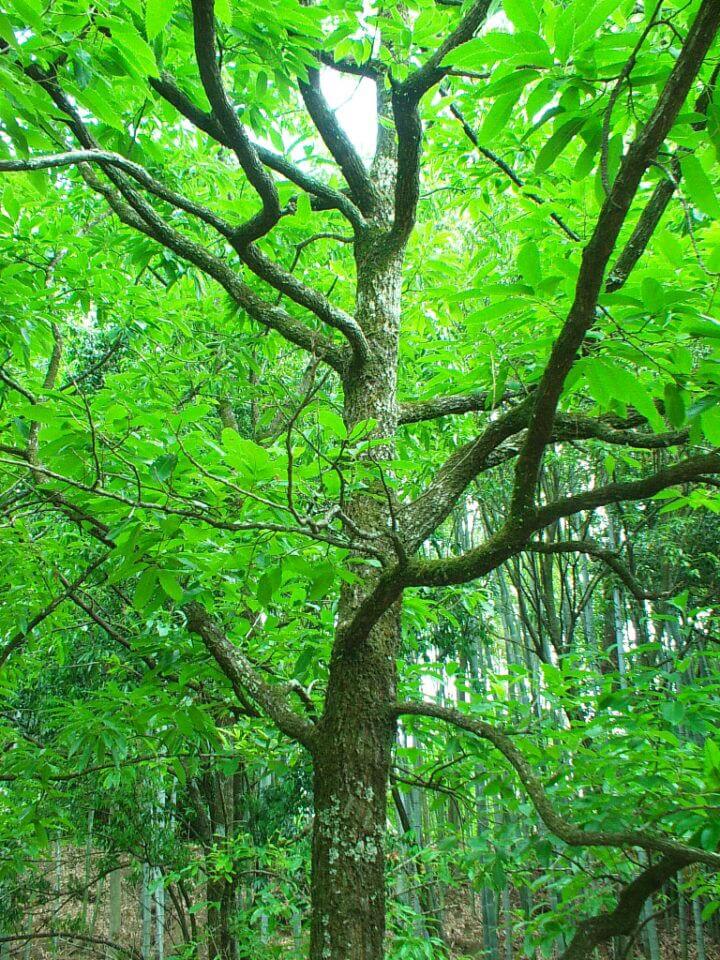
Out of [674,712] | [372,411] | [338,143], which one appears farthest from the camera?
[338,143]

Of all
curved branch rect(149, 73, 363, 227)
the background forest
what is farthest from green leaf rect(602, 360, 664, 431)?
curved branch rect(149, 73, 363, 227)

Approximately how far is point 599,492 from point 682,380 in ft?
1.03

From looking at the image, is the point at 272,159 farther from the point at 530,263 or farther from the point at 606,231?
the point at 606,231

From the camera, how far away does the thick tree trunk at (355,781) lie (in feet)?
5.17

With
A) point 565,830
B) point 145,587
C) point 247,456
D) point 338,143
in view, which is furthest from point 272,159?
point 565,830

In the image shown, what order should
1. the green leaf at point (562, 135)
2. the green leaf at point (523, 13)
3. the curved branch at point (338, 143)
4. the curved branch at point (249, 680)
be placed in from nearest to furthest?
1. the green leaf at point (523, 13)
2. the green leaf at point (562, 135)
3. the curved branch at point (249, 680)
4. the curved branch at point (338, 143)

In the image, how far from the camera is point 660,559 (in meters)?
5.27

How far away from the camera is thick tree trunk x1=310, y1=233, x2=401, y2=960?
158 centimetres

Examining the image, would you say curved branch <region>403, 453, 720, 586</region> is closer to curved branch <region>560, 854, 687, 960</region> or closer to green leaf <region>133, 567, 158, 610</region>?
green leaf <region>133, 567, 158, 610</region>

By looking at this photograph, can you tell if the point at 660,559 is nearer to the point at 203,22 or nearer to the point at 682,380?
the point at 682,380

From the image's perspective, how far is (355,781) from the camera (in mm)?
1691

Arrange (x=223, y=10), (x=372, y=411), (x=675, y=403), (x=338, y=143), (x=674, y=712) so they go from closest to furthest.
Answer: (x=675, y=403) < (x=223, y=10) < (x=674, y=712) < (x=372, y=411) < (x=338, y=143)

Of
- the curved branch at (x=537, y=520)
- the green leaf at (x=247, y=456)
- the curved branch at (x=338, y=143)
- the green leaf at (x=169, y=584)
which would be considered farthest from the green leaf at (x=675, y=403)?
the curved branch at (x=338, y=143)

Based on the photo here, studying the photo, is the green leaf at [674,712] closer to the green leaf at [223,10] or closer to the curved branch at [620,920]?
the curved branch at [620,920]
